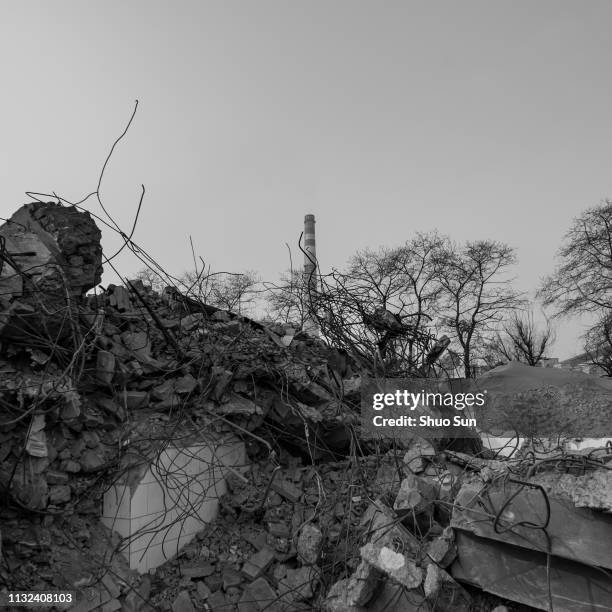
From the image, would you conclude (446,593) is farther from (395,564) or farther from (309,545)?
(309,545)

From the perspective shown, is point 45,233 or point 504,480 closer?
point 504,480

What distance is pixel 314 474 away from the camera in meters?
5.08

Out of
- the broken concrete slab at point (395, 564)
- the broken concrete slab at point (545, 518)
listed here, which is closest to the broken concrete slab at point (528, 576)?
the broken concrete slab at point (545, 518)

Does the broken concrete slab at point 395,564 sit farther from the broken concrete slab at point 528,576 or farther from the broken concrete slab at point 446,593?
the broken concrete slab at point 528,576

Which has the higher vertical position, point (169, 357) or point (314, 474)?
point (169, 357)

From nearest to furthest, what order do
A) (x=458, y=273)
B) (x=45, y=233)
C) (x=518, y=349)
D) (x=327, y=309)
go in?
(x=45, y=233), (x=327, y=309), (x=458, y=273), (x=518, y=349)

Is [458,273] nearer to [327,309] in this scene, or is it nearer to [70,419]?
[327,309]

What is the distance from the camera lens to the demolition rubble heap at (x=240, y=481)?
3.23 m

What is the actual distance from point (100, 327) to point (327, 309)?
2792 millimetres

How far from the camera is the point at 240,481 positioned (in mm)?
4762

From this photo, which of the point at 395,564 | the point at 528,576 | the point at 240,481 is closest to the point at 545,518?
the point at 528,576

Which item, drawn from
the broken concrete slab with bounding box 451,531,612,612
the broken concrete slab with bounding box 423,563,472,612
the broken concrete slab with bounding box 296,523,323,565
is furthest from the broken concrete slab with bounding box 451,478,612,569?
the broken concrete slab with bounding box 296,523,323,565

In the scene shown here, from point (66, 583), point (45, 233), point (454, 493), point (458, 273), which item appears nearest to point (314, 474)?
point (454, 493)

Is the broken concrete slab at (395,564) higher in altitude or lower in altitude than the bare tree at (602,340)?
lower
